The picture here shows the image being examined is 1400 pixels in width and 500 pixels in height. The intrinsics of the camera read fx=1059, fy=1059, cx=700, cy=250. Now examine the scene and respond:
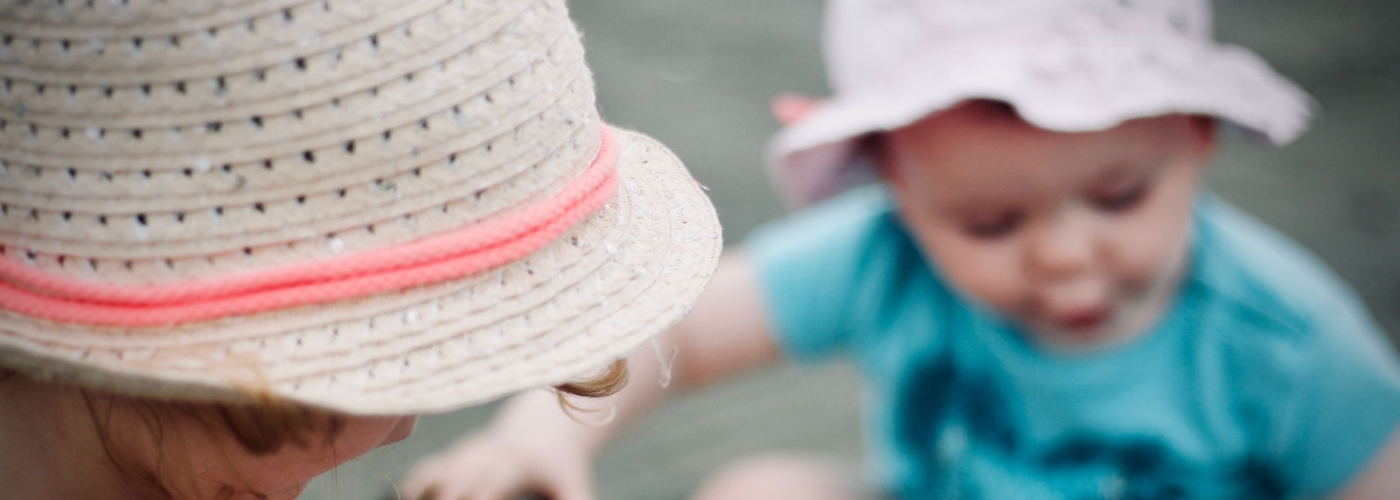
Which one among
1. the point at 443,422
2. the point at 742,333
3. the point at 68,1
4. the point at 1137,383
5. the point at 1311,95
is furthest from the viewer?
the point at 1311,95

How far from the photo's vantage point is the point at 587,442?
3.80 feet

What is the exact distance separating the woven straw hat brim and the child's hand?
0.45 meters

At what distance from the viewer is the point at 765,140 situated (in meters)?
2.20

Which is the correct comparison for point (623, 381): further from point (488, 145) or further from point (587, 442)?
point (587, 442)

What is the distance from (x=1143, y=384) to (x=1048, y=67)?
0.40 metres

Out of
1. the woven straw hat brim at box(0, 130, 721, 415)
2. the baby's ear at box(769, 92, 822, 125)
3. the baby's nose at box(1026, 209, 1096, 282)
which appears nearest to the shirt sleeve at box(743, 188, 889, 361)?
the baby's ear at box(769, 92, 822, 125)

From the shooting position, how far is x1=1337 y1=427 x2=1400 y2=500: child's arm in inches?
42.4

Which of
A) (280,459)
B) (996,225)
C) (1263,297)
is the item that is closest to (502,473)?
(280,459)

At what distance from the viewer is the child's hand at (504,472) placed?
974mm

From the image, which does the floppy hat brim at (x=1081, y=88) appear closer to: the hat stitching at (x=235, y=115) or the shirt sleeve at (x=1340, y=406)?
the shirt sleeve at (x=1340, y=406)

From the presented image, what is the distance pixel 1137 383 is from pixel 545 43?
82 centimetres

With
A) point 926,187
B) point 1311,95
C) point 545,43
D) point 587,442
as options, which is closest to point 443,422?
point 587,442

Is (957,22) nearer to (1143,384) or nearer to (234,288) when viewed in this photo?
(1143,384)

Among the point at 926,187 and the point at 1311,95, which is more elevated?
the point at 1311,95
